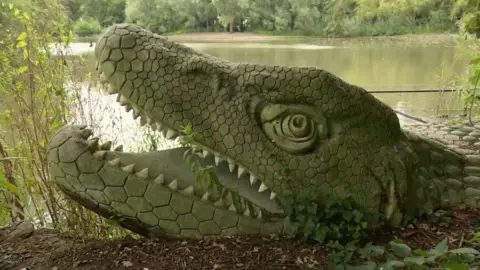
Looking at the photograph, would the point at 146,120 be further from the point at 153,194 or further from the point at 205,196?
the point at 205,196

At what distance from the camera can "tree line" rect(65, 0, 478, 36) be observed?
8743 mm

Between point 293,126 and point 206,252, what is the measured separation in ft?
2.84

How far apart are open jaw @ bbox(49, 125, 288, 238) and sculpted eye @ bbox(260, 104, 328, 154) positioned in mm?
293

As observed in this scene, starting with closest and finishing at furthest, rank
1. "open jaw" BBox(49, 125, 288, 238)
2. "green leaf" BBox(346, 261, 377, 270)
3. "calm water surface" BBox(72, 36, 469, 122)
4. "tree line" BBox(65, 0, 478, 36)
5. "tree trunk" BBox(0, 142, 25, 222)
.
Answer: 1. "green leaf" BBox(346, 261, 377, 270)
2. "open jaw" BBox(49, 125, 288, 238)
3. "tree trunk" BBox(0, 142, 25, 222)
4. "tree line" BBox(65, 0, 478, 36)
5. "calm water surface" BBox(72, 36, 469, 122)

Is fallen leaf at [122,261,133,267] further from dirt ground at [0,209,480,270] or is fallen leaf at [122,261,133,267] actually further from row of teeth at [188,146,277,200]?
row of teeth at [188,146,277,200]

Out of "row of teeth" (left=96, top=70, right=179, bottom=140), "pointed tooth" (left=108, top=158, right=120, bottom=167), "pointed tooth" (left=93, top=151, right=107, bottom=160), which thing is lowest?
"pointed tooth" (left=108, top=158, right=120, bottom=167)

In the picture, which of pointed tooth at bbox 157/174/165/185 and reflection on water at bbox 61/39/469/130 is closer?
pointed tooth at bbox 157/174/165/185

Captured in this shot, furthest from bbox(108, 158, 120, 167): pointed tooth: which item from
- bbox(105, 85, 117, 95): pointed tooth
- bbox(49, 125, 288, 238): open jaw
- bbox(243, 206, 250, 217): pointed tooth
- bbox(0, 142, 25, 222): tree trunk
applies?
bbox(0, 142, 25, 222): tree trunk

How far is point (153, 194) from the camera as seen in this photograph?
2.65 metres

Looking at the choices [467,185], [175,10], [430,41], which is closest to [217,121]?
[467,185]

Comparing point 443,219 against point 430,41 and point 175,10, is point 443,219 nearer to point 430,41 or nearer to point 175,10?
point 175,10

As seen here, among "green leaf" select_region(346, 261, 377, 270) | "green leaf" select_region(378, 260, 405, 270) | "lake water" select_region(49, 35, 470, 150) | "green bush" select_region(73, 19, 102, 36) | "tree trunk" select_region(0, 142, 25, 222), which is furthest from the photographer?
"lake water" select_region(49, 35, 470, 150)

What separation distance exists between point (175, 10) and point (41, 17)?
26.7 feet

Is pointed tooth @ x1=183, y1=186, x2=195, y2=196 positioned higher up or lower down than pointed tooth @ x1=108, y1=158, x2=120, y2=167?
lower down
